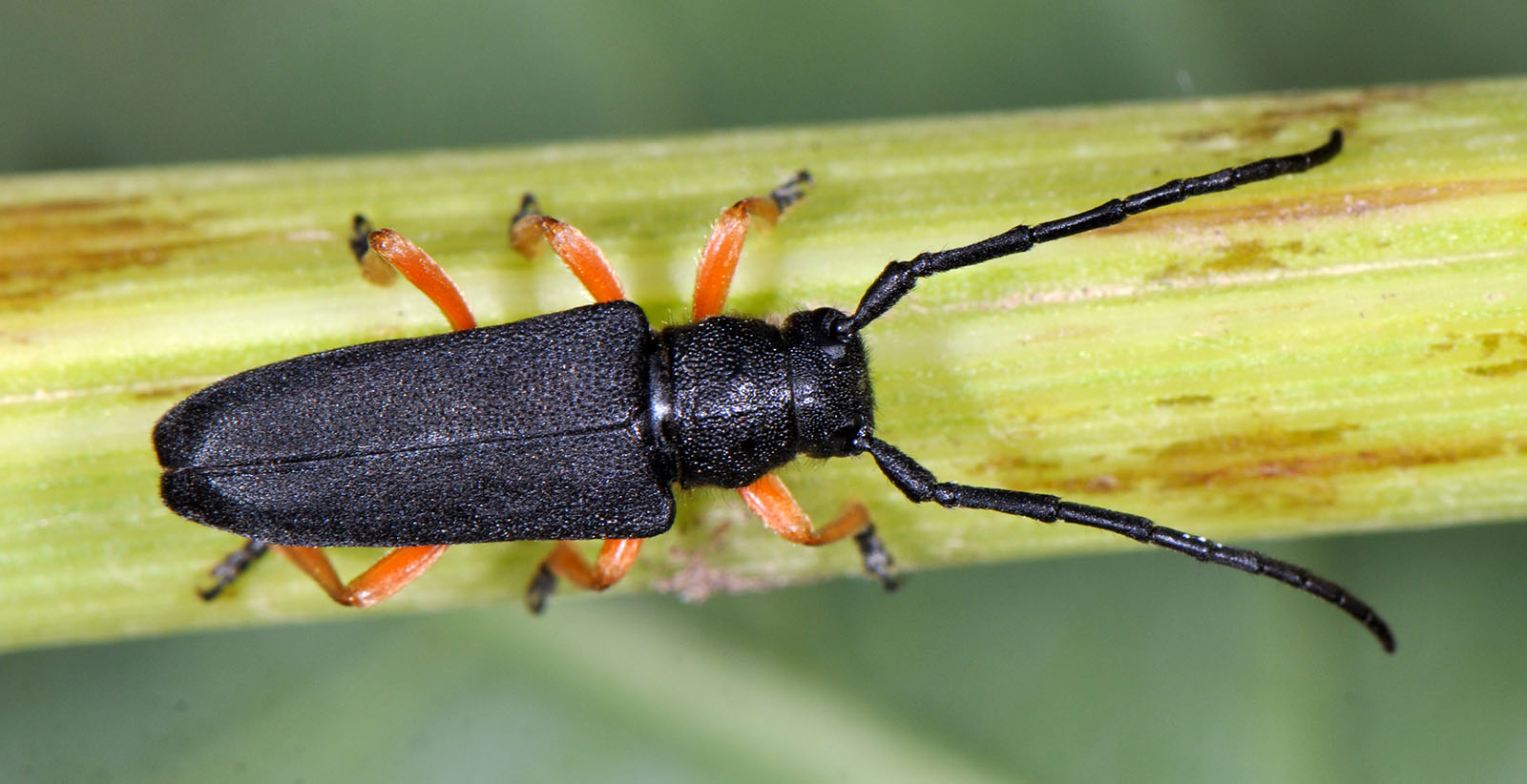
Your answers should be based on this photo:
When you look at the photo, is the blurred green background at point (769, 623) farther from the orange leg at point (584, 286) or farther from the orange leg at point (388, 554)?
the orange leg at point (388, 554)

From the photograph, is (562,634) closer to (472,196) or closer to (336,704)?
(336,704)

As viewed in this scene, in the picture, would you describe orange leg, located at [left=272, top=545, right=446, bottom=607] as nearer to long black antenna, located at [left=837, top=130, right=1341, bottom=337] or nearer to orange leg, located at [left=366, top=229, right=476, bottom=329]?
orange leg, located at [left=366, top=229, right=476, bottom=329]

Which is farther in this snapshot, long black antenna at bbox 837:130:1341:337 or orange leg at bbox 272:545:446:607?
orange leg at bbox 272:545:446:607

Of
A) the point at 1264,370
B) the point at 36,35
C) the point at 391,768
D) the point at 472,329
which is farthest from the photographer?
the point at 36,35

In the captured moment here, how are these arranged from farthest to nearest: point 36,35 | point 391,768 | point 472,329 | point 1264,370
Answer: point 36,35
point 391,768
point 472,329
point 1264,370

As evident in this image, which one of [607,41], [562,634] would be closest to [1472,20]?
[607,41]

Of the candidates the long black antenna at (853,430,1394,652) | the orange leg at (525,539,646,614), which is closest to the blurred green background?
the orange leg at (525,539,646,614)

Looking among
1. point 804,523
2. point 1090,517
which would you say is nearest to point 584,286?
point 804,523
